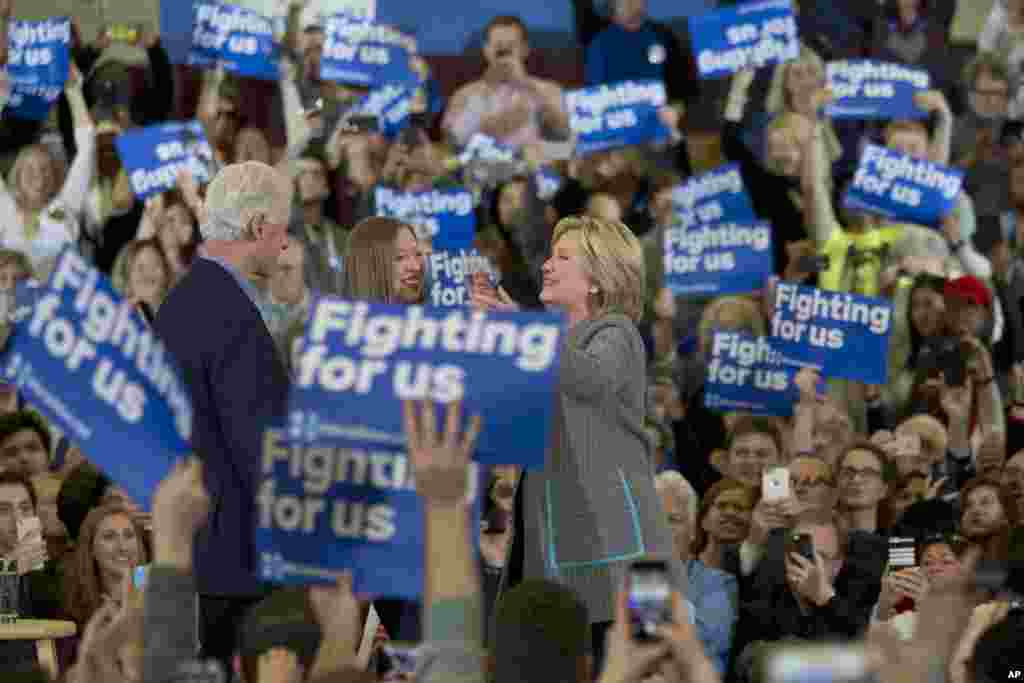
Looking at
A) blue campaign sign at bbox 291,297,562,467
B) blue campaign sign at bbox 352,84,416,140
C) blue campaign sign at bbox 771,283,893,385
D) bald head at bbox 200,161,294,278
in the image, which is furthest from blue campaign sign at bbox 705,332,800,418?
blue campaign sign at bbox 291,297,562,467

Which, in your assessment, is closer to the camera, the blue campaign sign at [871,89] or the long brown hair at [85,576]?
the long brown hair at [85,576]

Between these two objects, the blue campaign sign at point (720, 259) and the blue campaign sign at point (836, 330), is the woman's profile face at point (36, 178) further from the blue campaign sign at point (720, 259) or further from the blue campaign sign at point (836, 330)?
the blue campaign sign at point (836, 330)

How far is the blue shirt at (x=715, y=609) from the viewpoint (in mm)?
6773

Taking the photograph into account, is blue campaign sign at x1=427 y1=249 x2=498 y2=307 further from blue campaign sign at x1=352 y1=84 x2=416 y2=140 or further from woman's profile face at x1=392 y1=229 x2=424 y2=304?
blue campaign sign at x1=352 y1=84 x2=416 y2=140

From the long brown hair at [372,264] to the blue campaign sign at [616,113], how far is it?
18.8 feet

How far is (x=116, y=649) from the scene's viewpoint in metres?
3.70

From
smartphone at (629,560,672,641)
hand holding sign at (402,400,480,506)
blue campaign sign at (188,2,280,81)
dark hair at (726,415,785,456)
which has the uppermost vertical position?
blue campaign sign at (188,2,280,81)

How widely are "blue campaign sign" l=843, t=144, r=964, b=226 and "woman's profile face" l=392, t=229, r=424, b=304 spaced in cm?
529

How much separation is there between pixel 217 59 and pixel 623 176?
207cm

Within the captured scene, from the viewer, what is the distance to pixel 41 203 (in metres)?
10.0

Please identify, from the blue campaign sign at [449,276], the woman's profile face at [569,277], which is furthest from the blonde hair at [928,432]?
the woman's profile face at [569,277]

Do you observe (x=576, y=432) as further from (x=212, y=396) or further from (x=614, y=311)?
(x=212, y=396)

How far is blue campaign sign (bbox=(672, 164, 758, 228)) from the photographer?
1039 centimetres

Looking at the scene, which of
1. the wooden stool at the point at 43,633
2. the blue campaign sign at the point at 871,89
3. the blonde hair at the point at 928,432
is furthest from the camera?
the blue campaign sign at the point at 871,89
